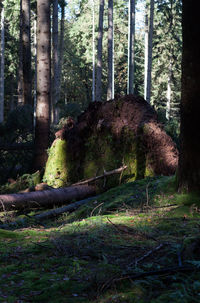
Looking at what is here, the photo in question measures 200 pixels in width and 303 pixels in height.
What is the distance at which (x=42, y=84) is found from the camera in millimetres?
12172

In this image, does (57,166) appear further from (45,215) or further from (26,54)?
(26,54)

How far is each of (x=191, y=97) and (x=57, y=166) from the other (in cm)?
596

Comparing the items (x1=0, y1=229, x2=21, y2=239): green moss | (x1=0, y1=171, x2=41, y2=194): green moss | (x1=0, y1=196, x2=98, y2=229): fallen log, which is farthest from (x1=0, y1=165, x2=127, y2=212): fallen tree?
(x1=0, y1=229, x2=21, y2=239): green moss

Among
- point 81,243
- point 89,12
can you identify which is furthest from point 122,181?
point 89,12

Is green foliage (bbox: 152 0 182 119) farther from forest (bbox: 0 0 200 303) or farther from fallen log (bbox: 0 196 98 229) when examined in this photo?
fallen log (bbox: 0 196 98 229)

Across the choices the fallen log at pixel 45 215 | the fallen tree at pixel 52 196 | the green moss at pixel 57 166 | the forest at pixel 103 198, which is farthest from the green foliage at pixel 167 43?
the fallen log at pixel 45 215

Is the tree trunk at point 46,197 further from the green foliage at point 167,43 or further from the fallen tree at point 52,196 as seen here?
the green foliage at point 167,43

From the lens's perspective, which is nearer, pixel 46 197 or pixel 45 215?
pixel 45 215

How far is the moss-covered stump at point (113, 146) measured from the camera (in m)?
9.84

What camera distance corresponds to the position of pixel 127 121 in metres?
10.4

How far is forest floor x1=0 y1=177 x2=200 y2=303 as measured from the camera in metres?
2.64

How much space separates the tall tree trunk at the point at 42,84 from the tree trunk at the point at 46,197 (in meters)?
3.09

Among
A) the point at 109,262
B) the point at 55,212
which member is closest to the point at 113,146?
the point at 55,212

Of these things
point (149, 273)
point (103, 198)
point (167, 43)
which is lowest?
point (103, 198)
